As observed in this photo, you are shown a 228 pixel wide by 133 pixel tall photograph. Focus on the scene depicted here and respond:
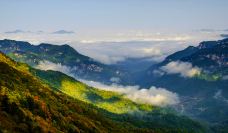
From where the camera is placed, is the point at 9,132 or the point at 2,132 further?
the point at 9,132

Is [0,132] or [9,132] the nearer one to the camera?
[0,132]

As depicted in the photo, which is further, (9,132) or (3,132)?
(9,132)
